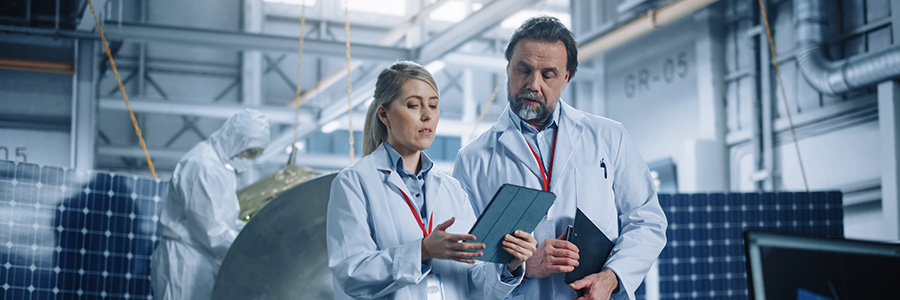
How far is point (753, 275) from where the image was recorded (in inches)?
37.8

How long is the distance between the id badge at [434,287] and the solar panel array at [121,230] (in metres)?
2.93

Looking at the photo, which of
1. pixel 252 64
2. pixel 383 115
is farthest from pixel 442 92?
pixel 383 115

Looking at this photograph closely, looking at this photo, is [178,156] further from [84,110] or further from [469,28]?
[469,28]

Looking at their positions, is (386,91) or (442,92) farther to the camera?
(442,92)

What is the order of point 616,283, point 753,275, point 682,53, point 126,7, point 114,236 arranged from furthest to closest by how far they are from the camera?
point 126,7
point 682,53
point 114,236
point 616,283
point 753,275

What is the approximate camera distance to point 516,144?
8.23 feet

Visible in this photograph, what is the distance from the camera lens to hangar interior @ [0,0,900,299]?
5.05 metres

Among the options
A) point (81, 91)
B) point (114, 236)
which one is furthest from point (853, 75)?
point (81, 91)

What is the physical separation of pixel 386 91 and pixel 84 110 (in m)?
6.90

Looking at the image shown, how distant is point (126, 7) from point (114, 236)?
881 cm

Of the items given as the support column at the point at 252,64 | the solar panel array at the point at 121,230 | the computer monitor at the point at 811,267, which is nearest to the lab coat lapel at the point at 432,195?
the computer monitor at the point at 811,267

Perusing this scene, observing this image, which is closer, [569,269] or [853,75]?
[569,269]

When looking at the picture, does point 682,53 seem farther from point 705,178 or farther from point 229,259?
point 229,259

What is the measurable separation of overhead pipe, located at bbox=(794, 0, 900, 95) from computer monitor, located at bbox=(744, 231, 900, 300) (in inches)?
A: 302
